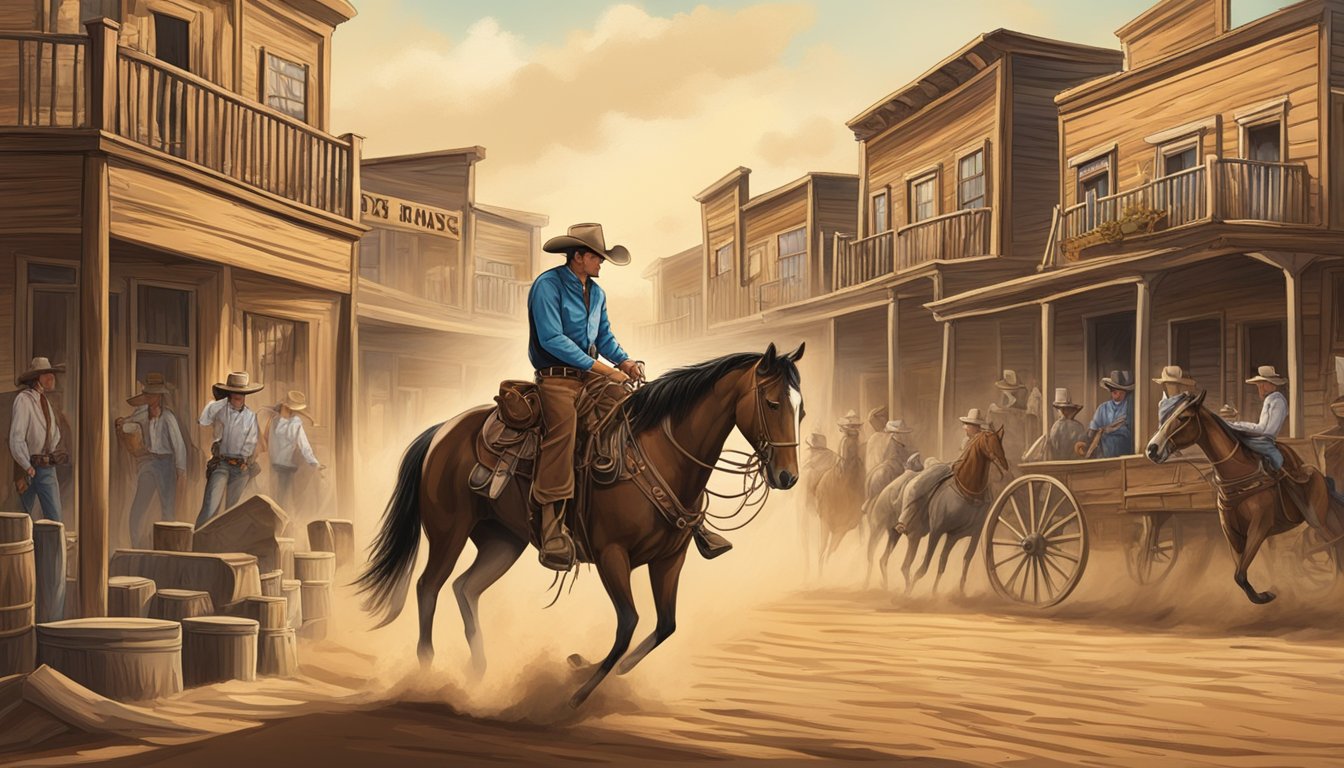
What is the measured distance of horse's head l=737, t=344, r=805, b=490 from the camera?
265 inches

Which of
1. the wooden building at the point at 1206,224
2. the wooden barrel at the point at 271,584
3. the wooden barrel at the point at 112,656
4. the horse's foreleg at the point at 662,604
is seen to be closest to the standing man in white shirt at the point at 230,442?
the wooden barrel at the point at 271,584

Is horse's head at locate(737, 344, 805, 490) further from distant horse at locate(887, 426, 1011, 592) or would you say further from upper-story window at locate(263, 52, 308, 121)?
upper-story window at locate(263, 52, 308, 121)

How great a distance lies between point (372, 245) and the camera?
2764 centimetres

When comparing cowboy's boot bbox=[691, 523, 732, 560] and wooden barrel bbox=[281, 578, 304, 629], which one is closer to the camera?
cowboy's boot bbox=[691, 523, 732, 560]

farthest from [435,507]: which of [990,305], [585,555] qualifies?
[990,305]

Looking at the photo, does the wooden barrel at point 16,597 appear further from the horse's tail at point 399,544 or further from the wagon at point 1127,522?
the wagon at point 1127,522

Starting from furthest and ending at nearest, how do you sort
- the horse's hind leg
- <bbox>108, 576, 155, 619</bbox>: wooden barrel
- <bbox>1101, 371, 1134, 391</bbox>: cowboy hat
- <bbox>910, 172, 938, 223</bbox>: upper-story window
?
<bbox>910, 172, 938, 223</bbox>: upper-story window
<bbox>1101, 371, 1134, 391</bbox>: cowboy hat
<bbox>108, 576, 155, 619</bbox>: wooden barrel
the horse's hind leg

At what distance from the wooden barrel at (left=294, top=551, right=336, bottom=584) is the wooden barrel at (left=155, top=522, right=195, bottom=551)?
0.84m

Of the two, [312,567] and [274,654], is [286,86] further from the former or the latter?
[274,654]

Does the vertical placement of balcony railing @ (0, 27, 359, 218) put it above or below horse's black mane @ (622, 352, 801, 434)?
above

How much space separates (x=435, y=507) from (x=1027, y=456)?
854cm

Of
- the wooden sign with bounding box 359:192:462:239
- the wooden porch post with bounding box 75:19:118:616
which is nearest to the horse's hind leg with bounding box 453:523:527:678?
the wooden porch post with bounding box 75:19:118:616

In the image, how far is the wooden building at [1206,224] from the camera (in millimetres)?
14156

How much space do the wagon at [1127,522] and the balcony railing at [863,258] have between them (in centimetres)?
986
